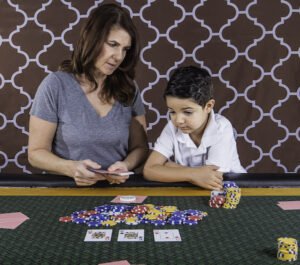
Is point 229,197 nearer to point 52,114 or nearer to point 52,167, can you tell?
point 52,167

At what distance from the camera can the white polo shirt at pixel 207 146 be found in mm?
1941

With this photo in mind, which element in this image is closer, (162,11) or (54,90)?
(54,90)

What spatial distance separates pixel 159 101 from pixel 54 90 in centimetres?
127

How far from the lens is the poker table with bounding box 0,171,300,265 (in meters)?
1.06

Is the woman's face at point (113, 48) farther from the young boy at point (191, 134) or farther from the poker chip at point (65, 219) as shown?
the poker chip at point (65, 219)

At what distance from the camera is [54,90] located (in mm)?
2105

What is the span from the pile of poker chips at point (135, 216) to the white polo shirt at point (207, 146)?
1.82ft

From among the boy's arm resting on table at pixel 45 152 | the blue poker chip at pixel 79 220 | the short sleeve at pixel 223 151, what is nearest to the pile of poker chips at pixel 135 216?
the blue poker chip at pixel 79 220

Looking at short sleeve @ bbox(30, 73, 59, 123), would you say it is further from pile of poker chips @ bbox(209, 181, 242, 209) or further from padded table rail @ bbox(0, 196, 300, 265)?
pile of poker chips @ bbox(209, 181, 242, 209)

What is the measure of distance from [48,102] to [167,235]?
109cm

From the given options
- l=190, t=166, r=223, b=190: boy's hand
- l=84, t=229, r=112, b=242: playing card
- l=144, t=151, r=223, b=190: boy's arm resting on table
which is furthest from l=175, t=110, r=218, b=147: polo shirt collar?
l=84, t=229, r=112, b=242: playing card

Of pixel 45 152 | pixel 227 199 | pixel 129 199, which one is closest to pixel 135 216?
pixel 129 199

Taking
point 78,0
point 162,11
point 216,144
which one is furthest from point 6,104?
point 216,144

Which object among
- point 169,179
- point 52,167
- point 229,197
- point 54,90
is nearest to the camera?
point 229,197
